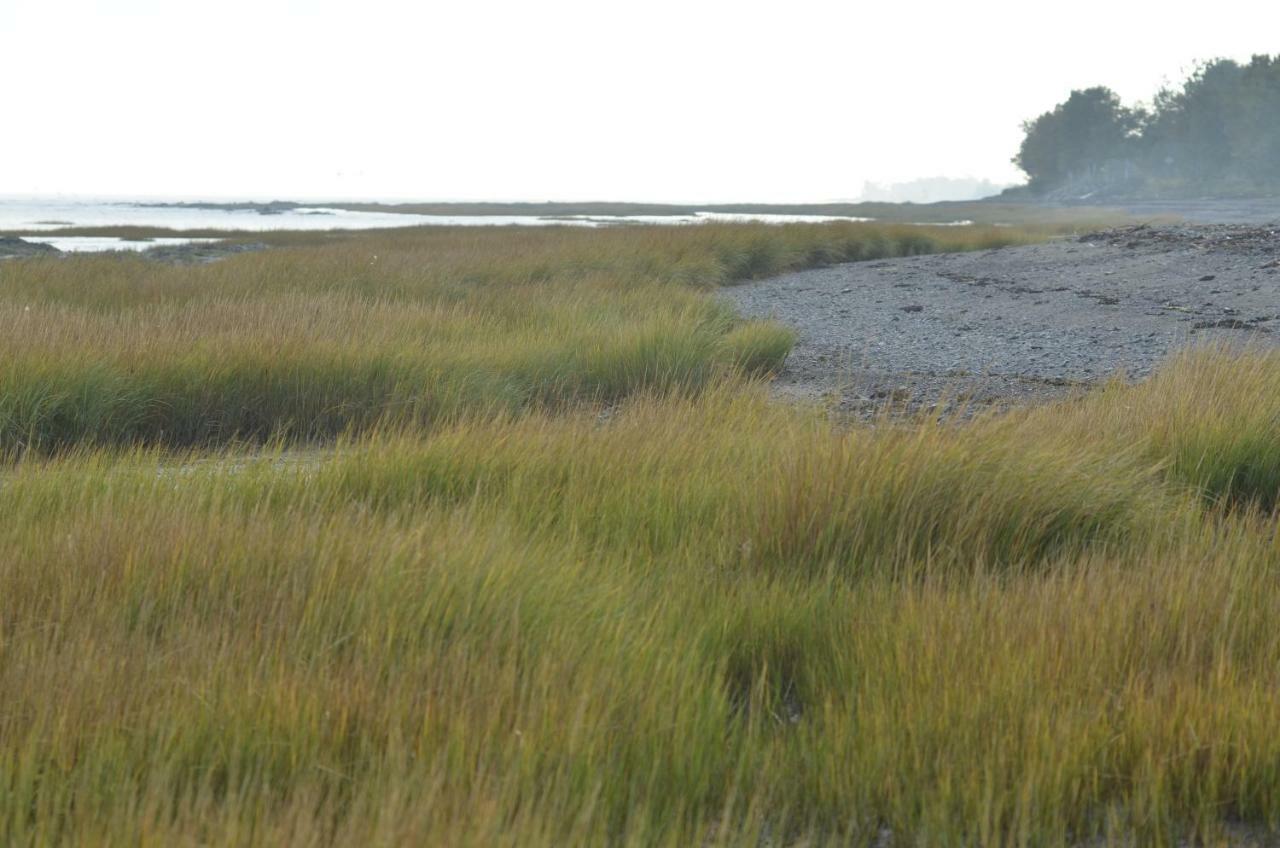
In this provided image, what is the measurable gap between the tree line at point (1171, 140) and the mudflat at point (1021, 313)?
5199 centimetres

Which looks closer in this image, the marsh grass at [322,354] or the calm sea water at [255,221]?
the marsh grass at [322,354]

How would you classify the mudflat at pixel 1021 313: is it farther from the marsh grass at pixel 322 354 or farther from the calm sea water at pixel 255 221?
the calm sea water at pixel 255 221

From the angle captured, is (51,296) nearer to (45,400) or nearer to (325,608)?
(45,400)

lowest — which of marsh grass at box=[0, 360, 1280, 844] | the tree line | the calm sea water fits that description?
marsh grass at box=[0, 360, 1280, 844]

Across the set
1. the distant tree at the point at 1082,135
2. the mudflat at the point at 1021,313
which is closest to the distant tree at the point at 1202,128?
the distant tree at the point at 1082,135

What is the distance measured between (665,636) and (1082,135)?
309 feet

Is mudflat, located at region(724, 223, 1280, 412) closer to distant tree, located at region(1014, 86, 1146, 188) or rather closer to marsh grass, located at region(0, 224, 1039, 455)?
marsh grass, located at region(0, 224, 1039, 455)

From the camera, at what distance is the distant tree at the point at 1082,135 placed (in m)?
84.9

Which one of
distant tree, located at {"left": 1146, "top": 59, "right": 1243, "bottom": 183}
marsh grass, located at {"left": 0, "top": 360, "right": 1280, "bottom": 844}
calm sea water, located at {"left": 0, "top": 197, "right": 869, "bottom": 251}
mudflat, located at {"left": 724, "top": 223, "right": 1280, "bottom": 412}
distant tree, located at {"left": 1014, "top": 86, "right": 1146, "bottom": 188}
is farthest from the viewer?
distant tree, located at {"left": 1014, "top": 86, "right": 1146, "bottom": 188}

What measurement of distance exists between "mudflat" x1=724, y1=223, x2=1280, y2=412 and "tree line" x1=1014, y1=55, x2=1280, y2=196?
2047 inches

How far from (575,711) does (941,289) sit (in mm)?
11827

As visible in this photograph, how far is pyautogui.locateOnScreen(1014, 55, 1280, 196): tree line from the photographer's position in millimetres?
65312

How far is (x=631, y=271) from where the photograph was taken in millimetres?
13758

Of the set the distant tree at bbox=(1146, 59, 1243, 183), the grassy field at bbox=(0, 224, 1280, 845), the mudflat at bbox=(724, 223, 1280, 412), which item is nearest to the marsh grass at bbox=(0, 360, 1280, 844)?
the grassy field at bbox=(0, 224, 1280, 845)
